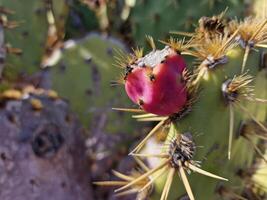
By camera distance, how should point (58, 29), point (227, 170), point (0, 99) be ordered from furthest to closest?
point (58, 29)
point (0, 99)
point (227, 170)

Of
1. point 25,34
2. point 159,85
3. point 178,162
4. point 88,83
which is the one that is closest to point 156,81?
point 159,85

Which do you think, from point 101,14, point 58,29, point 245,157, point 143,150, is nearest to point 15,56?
point 58,29

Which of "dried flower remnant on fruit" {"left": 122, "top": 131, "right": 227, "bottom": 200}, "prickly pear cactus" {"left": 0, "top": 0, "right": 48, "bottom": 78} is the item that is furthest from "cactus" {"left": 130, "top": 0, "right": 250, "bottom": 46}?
"dried flower remnant on fruit" {"left": 122, "top": 131, "right": 227, "bottom": 200}

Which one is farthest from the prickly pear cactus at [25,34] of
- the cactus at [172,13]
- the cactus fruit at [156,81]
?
the cactus fruit at [156,81]

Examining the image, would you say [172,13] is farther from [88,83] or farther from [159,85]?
[159,85]

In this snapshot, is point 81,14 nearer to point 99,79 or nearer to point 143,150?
point 99,79

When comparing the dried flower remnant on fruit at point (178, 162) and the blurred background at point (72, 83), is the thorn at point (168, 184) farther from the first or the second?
the blurred background at point (72, 83)

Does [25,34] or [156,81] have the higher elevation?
[156,81]
